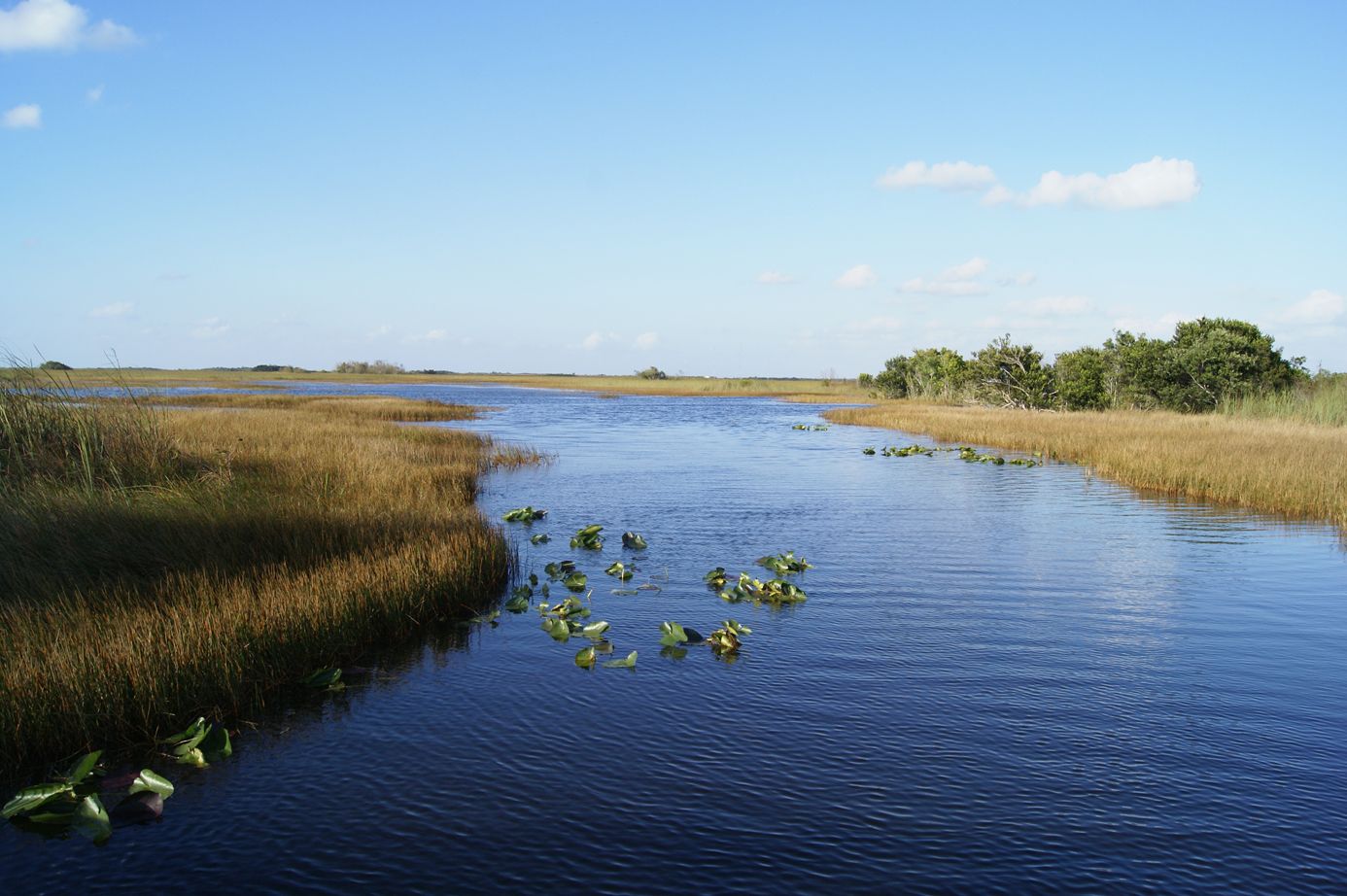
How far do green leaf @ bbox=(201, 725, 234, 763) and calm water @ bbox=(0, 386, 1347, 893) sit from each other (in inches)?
4.5

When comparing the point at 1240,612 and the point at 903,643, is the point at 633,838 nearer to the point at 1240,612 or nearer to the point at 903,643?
the point at 903,643

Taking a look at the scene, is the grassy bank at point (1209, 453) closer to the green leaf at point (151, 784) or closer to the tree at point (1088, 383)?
the tree at point (1088, 383)

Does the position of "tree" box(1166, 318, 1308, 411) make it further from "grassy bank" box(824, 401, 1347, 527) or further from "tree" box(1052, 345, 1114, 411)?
"tree" box(1052, 345, 1114, 411)

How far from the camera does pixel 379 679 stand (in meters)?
9.19

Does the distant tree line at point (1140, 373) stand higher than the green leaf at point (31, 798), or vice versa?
the distant tree line at point (1140, 373)

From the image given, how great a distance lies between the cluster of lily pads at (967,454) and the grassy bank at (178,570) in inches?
828

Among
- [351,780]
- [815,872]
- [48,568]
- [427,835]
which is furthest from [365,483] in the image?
[815,872]

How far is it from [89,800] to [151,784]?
0.39m

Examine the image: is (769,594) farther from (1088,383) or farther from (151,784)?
(1088,383)

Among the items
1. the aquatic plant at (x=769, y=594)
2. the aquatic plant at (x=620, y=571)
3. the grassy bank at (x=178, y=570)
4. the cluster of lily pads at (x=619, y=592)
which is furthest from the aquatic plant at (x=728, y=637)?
the grassy bank at (x=178, y=570)

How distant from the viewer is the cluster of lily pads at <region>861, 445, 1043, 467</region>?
31.3m

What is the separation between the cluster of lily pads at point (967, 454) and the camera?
3128 cm

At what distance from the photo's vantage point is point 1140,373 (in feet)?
139

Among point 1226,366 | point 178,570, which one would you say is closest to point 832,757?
point 178,570
